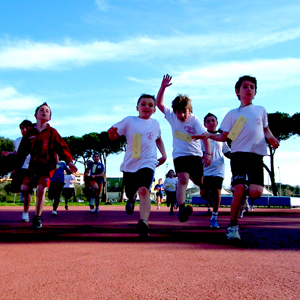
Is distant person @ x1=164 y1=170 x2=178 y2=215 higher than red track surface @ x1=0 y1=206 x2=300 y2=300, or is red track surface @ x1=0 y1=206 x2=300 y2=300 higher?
distant person @ x1=164 y1=170 x2=178 y2=215

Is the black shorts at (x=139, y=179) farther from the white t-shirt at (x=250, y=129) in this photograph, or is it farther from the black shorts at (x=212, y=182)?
the black shorts at (x=212, y=182)

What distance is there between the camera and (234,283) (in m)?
2.47

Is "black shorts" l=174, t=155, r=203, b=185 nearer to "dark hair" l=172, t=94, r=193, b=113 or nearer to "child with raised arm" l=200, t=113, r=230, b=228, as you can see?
"dark hair" l=172, t=94, r=193, b=113

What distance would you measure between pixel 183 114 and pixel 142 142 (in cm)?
78

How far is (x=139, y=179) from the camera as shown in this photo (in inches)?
201

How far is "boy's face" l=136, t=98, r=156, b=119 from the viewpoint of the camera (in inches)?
211

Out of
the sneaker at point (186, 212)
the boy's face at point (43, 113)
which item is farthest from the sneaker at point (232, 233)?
the boy's face at point (43, 113)

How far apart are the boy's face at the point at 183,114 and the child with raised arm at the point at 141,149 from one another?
1.19 ft

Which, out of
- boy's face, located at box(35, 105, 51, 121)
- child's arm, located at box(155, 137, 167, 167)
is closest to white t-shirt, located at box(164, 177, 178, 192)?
boy's face, located at box(35, 105, 51, 121)

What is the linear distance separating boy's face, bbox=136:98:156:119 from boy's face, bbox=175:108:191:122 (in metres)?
0.38

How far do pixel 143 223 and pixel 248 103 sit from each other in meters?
2.04

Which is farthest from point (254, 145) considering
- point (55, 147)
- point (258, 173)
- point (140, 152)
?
point (55, 147)

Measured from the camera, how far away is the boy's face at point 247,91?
498 centimetres

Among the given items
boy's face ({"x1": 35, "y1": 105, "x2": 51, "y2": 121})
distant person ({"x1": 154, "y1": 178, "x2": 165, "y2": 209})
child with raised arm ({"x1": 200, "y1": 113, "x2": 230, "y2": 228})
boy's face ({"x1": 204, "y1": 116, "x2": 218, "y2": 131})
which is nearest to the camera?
boy's face ({"x1": 35, "y1": 105, "x2": 51, "y2": 121})
